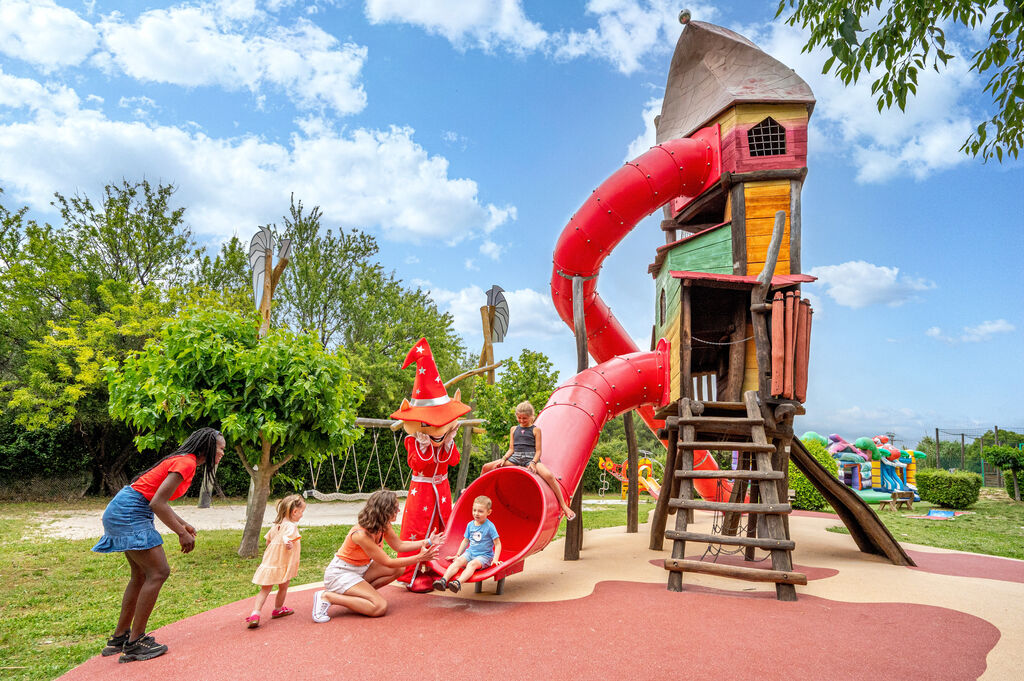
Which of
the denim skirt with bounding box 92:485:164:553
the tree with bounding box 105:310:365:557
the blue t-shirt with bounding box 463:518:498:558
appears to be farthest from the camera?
the tree with bounding box 105:310:365:557

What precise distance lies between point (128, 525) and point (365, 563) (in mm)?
1863

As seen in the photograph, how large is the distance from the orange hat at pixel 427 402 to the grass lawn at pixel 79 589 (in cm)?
257

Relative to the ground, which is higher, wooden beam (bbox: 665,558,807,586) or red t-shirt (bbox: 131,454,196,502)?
red t-shirt (bbox: 131,454,196,502)

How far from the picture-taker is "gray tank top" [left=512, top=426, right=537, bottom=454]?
245 inches

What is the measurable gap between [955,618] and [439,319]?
22.4 m

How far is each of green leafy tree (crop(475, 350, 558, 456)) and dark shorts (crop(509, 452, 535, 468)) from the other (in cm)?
932

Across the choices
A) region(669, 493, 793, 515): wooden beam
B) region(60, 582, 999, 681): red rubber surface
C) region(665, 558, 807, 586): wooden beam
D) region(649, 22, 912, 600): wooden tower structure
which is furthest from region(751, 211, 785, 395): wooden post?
region(60, 582, 999, 681): red rubber surface

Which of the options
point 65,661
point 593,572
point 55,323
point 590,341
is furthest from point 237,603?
point 55,323

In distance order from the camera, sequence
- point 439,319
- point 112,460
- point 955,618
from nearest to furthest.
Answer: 1. point 955,618
2. point 112,460
3. point 439,319

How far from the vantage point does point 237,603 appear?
5.84 meters

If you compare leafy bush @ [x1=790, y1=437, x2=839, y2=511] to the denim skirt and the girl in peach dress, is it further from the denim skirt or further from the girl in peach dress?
the denim skirt

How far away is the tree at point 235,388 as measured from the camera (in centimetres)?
808

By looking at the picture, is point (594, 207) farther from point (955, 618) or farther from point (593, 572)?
point (955, 618)

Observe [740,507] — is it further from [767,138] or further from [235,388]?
[235,388]
